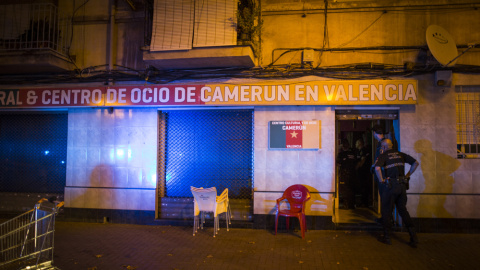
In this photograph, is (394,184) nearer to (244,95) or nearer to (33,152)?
(244,95)

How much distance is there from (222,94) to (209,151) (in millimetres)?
1558

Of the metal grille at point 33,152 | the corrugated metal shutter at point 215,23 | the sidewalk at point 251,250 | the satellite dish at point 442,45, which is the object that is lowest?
the sidewalk at point 251,250

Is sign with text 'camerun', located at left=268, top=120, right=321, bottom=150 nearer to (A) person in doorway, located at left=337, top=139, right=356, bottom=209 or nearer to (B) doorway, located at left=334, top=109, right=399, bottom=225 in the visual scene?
(B) doorway, located at left=334, top=109, right=399, bottom=225

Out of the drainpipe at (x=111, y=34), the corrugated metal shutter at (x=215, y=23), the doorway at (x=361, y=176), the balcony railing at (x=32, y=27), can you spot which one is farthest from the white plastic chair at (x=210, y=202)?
the balcony railing at (x=32, y=27)

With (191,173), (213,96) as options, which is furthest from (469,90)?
(191,173)

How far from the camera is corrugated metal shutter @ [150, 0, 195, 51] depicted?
281 inches

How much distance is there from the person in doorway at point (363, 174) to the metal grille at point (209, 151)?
3423 mm

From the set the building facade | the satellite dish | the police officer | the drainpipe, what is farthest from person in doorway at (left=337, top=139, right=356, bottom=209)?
the drainpipe

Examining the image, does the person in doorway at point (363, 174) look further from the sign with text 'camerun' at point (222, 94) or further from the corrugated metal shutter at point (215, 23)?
the corrugated metal shutter at point (215, 23)

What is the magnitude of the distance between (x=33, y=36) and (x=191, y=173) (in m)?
5.48

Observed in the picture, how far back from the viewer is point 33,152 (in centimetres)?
872

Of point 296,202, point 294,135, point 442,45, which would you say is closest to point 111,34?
point 294,135

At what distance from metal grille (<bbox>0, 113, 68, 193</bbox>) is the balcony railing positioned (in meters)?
1.92

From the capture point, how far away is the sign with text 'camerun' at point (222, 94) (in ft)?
22.6
